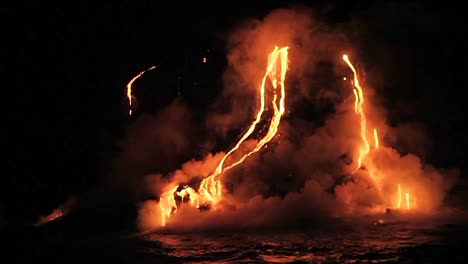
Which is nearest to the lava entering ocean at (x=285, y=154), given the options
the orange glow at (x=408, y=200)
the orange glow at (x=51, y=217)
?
the orange glow at (x=408, y=200)

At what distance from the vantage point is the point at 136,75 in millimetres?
17078

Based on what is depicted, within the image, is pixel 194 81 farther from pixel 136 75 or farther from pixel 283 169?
pixel 283 169

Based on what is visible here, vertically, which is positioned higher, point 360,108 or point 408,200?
point 360,108

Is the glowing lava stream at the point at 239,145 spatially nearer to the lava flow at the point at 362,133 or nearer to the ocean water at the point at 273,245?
the ocean water at the point at 273,245

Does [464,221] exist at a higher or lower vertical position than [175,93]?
lower

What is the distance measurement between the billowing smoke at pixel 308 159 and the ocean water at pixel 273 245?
942mm

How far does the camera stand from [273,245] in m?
10.9

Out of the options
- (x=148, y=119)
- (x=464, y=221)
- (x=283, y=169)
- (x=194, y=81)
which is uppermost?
(x=194, y=81)

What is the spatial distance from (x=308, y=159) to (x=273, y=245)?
5.11 meters

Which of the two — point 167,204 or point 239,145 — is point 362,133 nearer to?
point 239,145

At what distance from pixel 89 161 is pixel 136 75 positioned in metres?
2.82

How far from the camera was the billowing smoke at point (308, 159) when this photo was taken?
13.6m

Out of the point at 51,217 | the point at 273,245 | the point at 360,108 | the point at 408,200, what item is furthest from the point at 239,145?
the point at 51,217

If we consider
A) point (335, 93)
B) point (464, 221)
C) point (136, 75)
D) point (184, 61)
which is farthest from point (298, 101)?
point (464, 221)
